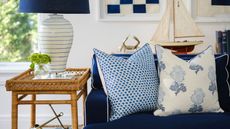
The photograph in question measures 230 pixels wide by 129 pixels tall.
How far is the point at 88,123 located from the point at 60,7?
79cm

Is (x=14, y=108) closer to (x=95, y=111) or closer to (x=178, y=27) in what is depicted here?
(x=95, y=111)

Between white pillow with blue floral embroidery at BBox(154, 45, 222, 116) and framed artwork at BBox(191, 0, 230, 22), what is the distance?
36.4 inches

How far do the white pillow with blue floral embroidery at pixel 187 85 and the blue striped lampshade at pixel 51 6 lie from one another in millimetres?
677

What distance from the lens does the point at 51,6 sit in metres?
2.47

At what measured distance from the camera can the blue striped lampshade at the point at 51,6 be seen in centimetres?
246

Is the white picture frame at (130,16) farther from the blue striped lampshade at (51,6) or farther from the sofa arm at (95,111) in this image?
the sofa arm at (95,111)

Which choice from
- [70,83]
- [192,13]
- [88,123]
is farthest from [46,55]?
[192,13]

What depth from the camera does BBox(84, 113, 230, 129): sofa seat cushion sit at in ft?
6.73

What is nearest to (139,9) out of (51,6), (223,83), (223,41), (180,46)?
(180,46)

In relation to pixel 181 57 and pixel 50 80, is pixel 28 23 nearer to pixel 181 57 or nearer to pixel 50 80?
pixel 50 80

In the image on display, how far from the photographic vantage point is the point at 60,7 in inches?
98.0

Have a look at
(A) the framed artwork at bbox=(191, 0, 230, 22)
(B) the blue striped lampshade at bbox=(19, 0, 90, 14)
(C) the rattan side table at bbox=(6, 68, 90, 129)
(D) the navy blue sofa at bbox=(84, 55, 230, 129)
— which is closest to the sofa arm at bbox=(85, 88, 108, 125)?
(D) the navy blue sofa at bbox=(84, 55, 230, 129)

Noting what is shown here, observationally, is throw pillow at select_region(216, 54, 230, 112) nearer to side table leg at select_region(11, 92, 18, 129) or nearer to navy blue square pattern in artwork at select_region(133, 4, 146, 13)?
navy blue square pattern in artwork at select_region(133, 4, 146, 13)

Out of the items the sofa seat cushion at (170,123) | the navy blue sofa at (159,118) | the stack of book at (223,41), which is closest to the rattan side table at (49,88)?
the navy blue sofa at (159,118)
